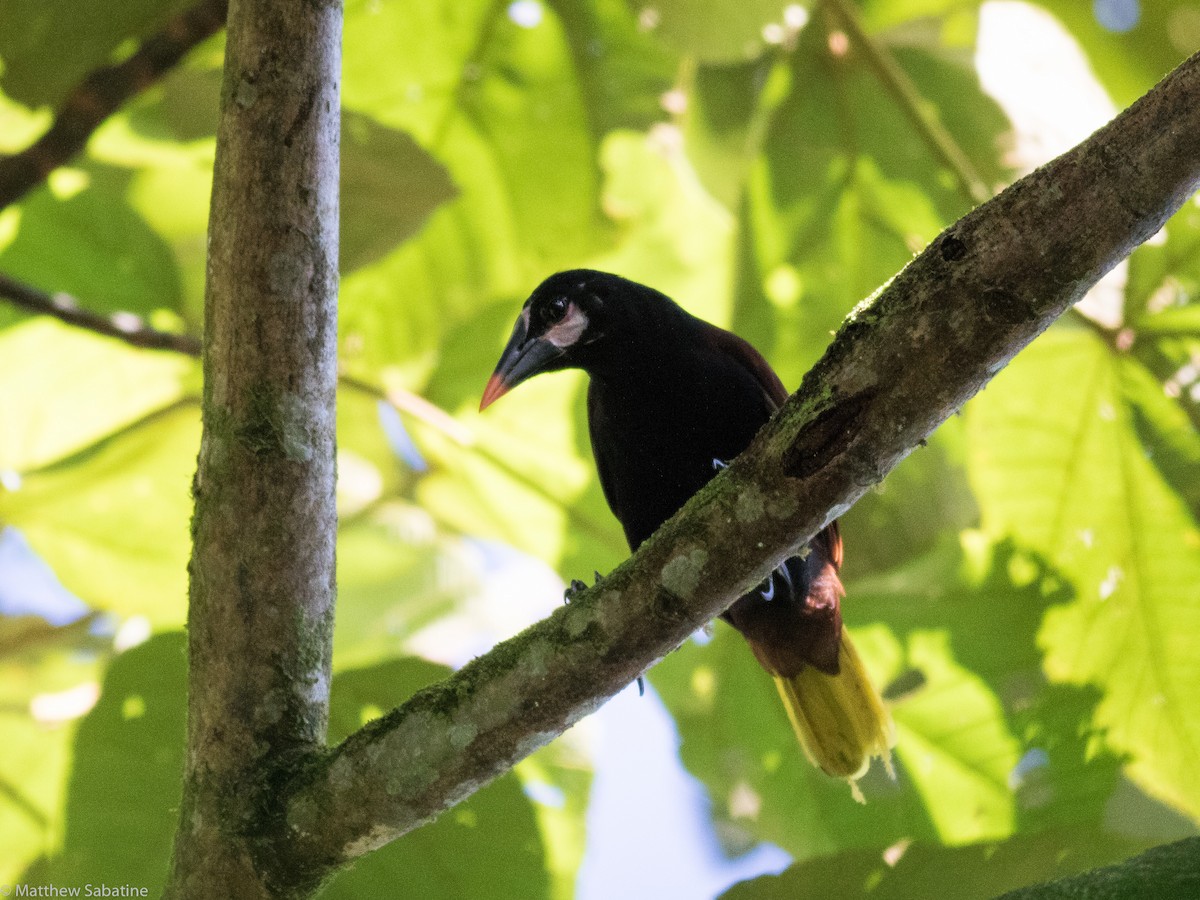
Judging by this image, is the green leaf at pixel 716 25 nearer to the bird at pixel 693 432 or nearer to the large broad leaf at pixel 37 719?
the bird at pixel 693 432

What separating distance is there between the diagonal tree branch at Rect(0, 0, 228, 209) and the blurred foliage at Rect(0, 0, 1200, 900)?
0.19m

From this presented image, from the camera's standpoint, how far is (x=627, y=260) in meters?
3.43

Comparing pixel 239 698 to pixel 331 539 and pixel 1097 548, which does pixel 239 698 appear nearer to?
pixel 331 539

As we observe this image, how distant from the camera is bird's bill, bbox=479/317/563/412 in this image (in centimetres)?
263

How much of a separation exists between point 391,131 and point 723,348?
0.91 m

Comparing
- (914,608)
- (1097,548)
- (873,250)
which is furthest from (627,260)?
(1097,548)

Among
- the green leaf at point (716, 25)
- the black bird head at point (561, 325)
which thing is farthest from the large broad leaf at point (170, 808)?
the green leaf at point (716, 25)

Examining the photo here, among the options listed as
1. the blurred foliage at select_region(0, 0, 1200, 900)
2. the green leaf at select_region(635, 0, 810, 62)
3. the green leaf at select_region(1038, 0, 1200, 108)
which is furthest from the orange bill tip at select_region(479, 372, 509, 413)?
the green leaf at select_region(1038, 0, 1200, 108)

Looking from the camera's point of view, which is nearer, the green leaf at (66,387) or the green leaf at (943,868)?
the green leaf at (943,868)

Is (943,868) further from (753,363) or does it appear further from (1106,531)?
(753,363)

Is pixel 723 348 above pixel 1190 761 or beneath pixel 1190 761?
above

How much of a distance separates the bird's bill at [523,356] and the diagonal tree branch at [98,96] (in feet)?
3.00

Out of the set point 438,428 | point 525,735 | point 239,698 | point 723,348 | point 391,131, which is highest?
point 391,131

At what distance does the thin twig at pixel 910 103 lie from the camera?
2.82 meters
